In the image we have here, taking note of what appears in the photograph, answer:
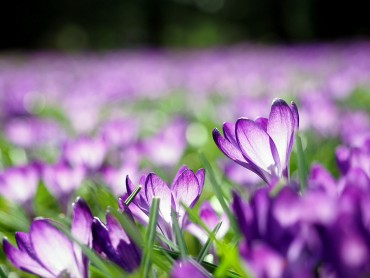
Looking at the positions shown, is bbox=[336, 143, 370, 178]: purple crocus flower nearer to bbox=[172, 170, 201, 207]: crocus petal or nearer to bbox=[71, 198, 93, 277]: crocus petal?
bbox=[172, 170, 201, 207]: crocus petal

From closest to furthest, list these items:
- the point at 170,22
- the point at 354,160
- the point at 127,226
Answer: the point at 127,226
the point at 354,160
the point at 170,22

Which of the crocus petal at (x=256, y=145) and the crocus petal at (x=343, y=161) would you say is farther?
the crocus petal at (x=343, y=161)

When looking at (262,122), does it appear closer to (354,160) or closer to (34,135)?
(354,160)

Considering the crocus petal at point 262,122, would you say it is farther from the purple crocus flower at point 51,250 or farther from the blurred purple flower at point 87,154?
the blurred purple flower at point 87,154

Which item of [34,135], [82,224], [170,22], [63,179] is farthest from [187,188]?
[170,22]

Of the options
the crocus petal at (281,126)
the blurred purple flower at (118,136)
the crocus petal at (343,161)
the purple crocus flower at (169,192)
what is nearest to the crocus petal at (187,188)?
the purple crocus flower at (169,192)

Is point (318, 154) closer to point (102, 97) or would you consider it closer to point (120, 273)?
point (120, 273)
